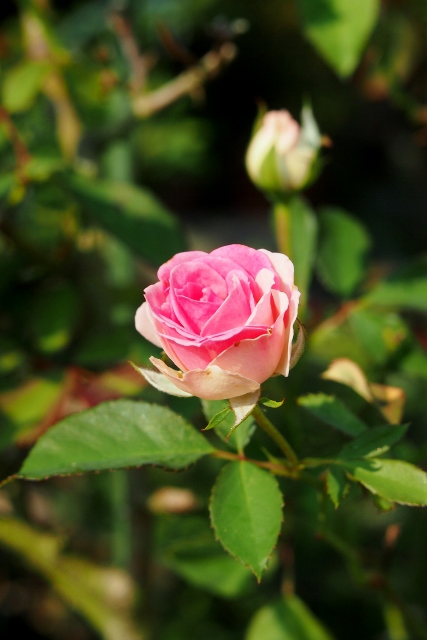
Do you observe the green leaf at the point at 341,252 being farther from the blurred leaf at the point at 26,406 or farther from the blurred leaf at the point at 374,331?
the blurred leaf at the point at 26,406

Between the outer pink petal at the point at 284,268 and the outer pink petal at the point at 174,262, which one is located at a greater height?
the outer pink petal at the point at 174,262

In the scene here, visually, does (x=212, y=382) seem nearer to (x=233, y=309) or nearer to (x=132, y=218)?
(x=233, y=309)

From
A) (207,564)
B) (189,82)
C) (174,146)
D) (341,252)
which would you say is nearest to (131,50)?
(189,82)

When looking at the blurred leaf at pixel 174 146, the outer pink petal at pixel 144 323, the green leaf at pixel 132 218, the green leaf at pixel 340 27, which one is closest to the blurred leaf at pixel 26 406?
the green leaf at pixel 132 218

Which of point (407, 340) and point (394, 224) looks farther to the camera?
point (394, 224)

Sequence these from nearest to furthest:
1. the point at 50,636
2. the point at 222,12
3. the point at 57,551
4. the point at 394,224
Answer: the point at 57,551
the point at 50,636
the point at 222,12
the point at 394,224

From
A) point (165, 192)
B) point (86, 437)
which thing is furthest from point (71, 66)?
point (165, 192)

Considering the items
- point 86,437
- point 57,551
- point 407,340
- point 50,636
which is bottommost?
point 50,636

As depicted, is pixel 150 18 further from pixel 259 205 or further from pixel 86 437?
pixel 259 205
